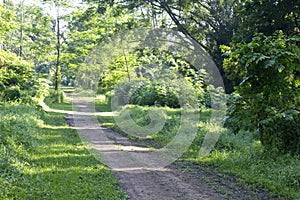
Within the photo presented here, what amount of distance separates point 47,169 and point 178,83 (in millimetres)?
12630

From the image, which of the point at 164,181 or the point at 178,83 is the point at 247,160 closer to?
the point at 164,181

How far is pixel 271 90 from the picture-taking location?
27.4 feet

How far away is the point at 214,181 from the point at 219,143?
151 inches

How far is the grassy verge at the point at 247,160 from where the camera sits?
704 cm

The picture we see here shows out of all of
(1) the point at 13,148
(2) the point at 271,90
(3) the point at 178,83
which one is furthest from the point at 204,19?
(1) the point at 13,148

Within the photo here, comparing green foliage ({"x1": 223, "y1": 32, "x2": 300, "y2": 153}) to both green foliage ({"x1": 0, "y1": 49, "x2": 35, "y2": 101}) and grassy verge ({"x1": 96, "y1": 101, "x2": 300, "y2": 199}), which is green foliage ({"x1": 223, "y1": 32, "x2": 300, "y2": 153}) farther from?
green foliage ({"x1": 0, "y1": 49, "x2": 35, "y2": 101})

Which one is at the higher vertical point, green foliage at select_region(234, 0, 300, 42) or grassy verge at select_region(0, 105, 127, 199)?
green foliage at select_region(234, 0, 300, 42)

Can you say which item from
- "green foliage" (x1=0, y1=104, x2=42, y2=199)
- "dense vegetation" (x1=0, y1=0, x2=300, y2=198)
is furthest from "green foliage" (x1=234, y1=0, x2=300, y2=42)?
"green foliage" (x1=0, y1=104, x2=42, y2=199)

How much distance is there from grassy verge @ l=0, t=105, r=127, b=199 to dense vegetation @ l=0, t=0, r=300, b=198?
0.10 feet

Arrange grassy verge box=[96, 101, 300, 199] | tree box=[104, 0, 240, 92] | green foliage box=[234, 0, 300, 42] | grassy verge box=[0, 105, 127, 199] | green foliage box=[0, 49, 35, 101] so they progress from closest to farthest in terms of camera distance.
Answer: grassy verge box=[0, 105, 127, 199] < grassy verge box=[96, 101, 300, 199] < green foliage box=[234, 0, 300, 42] < green foliage box=[0, 49, 35, 101] < tree box=[104, 0, 240, 92]

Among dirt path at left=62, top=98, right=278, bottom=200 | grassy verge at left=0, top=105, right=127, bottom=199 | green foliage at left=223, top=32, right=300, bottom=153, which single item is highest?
green foliage at left=223, top=32, right=300, bottom=153

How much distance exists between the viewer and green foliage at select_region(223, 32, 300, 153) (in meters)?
7.99

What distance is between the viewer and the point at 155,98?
20.4 meters

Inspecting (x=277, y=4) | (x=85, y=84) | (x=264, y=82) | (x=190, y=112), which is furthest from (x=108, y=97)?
(x=264, y=82)
